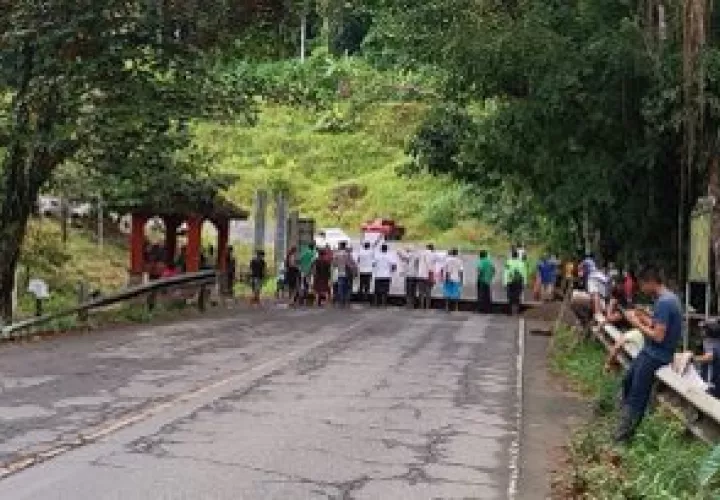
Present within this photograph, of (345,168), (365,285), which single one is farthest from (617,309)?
(345,168)

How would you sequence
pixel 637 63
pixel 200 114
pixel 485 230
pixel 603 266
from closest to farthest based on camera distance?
pixel 637 63 < pixel 200 114 < pixel 603 266 < pixel 485 230

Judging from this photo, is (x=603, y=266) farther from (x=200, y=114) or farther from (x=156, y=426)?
(x=156, y=426)

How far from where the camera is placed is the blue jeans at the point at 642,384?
10953 mm

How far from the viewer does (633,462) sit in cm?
1017

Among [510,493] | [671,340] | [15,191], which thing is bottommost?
[510,493]

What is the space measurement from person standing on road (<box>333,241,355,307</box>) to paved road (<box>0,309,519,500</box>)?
11016 mm

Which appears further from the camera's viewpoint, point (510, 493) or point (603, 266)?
point (603, 266)

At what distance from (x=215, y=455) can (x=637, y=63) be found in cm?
1198

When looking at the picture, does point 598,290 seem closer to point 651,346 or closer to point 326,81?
point 651,346

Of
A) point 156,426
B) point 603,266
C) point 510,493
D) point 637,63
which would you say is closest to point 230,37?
point 637,63

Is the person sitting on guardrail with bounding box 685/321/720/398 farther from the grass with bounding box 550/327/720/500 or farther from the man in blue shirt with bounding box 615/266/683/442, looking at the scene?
the man in blue shirt with bounding box 615/266/683/442

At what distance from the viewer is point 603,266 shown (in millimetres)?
29344

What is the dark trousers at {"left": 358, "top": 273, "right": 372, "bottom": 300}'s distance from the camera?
112 feet

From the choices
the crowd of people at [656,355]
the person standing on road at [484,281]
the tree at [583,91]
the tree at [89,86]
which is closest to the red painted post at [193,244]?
the person standing on road at [484,281]
